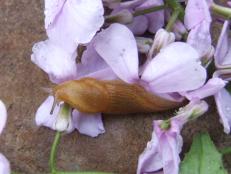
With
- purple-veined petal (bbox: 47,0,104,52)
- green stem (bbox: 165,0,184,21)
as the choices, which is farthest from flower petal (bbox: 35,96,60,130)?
green stem (bbox: 165,0,184,21)

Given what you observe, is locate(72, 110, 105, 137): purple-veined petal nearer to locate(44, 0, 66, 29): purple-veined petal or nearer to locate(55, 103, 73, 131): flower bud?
locate(55, 103, 73, 131): flower bud

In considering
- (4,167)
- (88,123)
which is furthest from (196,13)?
(4,167)

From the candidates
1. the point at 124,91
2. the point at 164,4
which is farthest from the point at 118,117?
the point at 164,4

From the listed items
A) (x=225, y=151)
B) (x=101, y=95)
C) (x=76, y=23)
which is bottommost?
(x=225, y=151)

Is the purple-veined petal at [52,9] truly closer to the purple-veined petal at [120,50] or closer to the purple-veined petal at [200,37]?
the purple-veined petal at [120,50]

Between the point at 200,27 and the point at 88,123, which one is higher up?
the point at 200,27

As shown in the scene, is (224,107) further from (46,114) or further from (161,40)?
(46,114)

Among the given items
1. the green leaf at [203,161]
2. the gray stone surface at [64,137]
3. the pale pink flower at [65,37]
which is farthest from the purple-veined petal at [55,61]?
the green leaf at [203,161]
